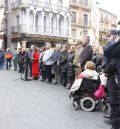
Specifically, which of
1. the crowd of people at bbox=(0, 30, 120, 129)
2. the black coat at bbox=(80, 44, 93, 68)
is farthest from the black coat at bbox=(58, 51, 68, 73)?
the black coat at bbox=(80, 44, 93, 68)

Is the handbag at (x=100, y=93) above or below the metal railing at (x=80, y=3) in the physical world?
below

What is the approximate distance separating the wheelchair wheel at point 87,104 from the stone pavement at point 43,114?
0.22m

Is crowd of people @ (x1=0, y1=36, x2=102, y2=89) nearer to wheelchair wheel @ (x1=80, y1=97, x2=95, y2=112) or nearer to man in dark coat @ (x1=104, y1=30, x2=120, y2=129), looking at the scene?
wheelchair wheel @ (x1=80, y1=97, x2=95, y2=112)

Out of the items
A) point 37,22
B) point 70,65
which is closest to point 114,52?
point 70,65

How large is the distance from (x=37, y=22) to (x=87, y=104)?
44741mm

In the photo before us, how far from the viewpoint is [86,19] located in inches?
2613

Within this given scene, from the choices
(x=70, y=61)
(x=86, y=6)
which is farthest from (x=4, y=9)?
(x=70, y=61)

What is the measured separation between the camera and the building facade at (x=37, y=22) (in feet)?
174

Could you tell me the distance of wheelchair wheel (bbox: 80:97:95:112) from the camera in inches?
414

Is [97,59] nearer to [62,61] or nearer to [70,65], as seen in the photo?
[70,65]

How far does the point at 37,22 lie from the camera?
54.8 meters

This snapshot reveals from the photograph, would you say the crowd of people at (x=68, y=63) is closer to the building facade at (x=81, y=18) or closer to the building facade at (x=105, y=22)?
the building facade at (x=81, y=18)

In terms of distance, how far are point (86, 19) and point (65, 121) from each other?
190ft

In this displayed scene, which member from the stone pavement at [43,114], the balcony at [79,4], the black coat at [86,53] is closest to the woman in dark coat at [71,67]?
the stone pavement at [43,114]
